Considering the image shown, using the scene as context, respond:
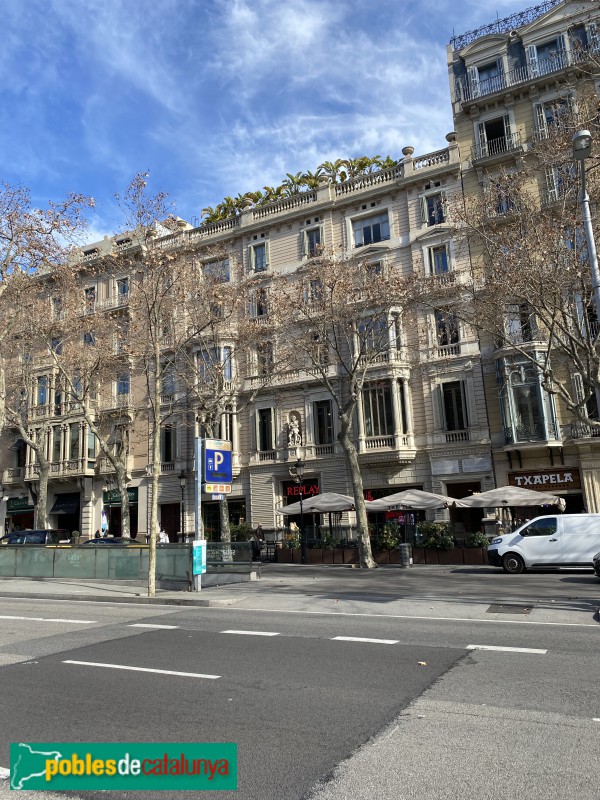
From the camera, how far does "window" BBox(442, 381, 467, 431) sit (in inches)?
1202

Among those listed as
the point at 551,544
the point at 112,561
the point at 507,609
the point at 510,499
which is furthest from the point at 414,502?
the point at 507,609

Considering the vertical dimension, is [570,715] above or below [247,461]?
below

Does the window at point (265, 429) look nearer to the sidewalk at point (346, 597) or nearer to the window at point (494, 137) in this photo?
the sidewalk at point (346, 597)

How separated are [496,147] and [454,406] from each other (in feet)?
45.8

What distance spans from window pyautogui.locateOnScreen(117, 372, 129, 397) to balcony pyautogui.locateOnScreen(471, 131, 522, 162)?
80.8ft

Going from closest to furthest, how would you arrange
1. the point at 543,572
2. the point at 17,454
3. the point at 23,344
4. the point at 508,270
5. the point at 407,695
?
the point at 407,695
the point at 508,270
the point at 543,572
the point at 23,344
the point at 17,454

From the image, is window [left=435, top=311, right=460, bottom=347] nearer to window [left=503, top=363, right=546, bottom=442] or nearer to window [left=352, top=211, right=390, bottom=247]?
window [left=503, top=363, right=546, bottom=442]

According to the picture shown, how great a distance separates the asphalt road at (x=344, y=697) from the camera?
4215 mm

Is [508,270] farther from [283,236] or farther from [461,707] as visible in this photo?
[283,236]

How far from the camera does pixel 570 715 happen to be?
5355 millimetres

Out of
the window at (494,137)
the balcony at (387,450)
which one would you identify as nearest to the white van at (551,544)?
the balcony at (387,450)

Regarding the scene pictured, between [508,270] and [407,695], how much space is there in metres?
13.8

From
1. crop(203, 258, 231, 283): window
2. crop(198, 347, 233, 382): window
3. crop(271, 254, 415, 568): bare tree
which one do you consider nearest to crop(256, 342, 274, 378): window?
crop(198, 347, 233, 382): window

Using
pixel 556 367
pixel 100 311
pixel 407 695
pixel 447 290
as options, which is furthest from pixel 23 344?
pixel 407 695
